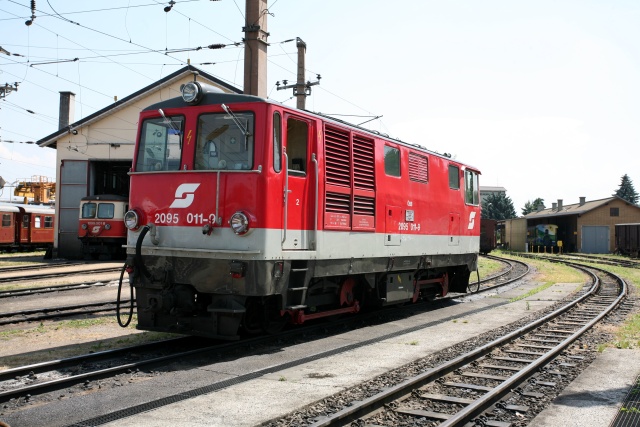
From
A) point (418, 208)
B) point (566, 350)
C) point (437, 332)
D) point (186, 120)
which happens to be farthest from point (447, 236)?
point (186, 120)

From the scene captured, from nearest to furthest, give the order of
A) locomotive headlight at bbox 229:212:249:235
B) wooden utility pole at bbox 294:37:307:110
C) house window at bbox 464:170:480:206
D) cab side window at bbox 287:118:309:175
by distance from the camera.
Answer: locomotive headlight at bbox 229:212:249:235, cab side window at bbox 287:118:309:175, house window at bbox 464:170:480:206, wooden utility pole at bbox 294:37:307:110

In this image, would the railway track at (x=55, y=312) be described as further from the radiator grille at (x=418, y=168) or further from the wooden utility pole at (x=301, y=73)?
the wooden utility pole at (x=301, y=73)

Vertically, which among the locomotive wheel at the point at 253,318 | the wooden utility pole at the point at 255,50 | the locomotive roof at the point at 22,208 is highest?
the wooden utility pole at the point at 255,50

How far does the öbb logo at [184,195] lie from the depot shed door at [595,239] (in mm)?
53941

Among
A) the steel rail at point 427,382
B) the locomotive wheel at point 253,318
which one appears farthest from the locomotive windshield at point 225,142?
the steel rail at point 427,382

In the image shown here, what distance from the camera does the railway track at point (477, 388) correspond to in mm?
5551

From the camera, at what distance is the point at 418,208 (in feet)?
39.9

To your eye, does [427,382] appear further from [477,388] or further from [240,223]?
[240,223]

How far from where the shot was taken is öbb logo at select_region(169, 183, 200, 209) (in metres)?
8.30

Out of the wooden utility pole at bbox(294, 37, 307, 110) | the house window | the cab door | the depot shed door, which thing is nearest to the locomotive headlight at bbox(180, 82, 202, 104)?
the cab door

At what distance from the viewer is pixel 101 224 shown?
2816 centimetres

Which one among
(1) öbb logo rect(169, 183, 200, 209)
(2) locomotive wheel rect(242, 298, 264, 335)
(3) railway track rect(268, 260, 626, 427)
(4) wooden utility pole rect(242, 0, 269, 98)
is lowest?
(3) railway track rect(268, 260, 626, 427)

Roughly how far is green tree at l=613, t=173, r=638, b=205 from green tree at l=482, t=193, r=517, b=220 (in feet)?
54.6

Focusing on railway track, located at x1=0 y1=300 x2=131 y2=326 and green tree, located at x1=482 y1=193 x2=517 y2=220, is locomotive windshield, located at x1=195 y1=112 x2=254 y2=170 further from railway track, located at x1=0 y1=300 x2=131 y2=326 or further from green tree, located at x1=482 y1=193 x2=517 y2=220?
green tree, located at x1=482 y1=193 x2=517 y2=220
